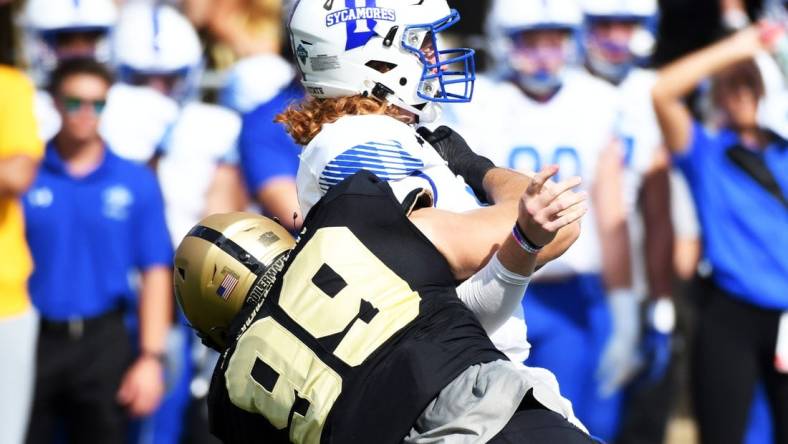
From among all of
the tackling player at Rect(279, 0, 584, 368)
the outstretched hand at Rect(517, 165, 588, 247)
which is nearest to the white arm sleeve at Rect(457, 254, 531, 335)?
the tackling player at Rect(279, 0, 584, 368)

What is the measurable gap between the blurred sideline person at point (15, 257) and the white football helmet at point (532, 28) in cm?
195

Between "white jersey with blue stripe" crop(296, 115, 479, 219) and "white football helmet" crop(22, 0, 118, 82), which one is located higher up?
"white jersey with blue stripe" crop(296, 115, 479, 219)

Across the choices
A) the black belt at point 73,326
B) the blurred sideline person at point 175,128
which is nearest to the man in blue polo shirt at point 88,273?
the black belt at point 73,326

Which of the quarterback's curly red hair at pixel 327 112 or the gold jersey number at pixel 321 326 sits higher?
the quarterback's curly red hair at pixel 327 112

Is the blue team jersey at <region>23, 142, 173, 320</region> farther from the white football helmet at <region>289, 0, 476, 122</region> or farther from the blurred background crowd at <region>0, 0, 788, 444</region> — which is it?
the white football helmet at <region>289, 0, 476, 122</region>

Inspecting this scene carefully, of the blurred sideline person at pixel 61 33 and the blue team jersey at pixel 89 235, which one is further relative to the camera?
the blurred sideline person at pixel 61 33

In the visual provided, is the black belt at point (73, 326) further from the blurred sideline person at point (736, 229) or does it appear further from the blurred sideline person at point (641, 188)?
the blurred sideline person at point (736, 229)

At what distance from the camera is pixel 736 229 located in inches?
237

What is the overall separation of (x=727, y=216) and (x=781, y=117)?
0.42 metres

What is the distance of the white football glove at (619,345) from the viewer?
637 cm

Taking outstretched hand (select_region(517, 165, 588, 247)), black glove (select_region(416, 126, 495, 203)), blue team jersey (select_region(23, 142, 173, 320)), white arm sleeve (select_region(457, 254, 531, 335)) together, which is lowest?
blue team jersey (select_region(23, 142, 173, 320))

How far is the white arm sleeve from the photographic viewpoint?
304 cm

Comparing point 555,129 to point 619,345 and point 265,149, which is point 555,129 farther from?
point 265,149

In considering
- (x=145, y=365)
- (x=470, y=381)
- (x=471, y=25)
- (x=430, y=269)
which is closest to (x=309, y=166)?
(x=430, y=269)
